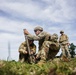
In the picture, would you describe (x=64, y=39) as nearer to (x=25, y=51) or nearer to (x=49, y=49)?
(x=49, y=49)

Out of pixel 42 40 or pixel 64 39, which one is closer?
pixel 42 40

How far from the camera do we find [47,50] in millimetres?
14672

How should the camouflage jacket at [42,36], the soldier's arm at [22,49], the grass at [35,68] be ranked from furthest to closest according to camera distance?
1. the soldier's arm at [22,49]
2. the camouflage jacket at [42,36]
3. the grass at [35,68]

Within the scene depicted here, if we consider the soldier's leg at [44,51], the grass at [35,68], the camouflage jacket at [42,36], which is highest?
the camouflage jacket at [42,36]

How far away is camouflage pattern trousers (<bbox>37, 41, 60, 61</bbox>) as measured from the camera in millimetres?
14578

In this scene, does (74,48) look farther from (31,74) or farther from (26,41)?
(31,74)

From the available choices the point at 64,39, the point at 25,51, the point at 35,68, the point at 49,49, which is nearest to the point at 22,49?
the point at 25,51

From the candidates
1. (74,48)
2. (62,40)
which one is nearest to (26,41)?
(62,40)

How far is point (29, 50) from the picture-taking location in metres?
15.0

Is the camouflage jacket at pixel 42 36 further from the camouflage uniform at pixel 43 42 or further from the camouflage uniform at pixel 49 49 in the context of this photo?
the camouflage uniform at pixel 49 49

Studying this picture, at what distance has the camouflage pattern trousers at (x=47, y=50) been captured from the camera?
14.6 metres

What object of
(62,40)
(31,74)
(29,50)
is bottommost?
(31,74)

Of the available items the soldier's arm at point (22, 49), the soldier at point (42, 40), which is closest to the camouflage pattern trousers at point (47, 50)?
the soldier at point (42, 40)

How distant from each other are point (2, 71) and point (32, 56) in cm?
230
